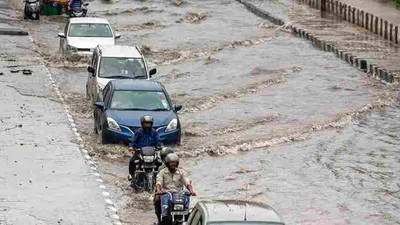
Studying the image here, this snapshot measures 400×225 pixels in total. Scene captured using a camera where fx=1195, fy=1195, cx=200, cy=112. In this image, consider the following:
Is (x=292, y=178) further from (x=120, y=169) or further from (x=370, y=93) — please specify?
(x=370, y=93)

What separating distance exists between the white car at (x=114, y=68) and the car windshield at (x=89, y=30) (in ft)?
26.1

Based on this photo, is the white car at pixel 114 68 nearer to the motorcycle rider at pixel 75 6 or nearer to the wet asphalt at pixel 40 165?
the wet asphalt at pixel 40 165

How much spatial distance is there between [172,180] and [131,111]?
8.32 metres

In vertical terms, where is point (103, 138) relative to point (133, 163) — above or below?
below

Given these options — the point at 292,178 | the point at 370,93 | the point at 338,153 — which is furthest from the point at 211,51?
the point at 292,178

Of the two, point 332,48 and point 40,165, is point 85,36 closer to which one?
point 332,48

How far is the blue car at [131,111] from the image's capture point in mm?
23719

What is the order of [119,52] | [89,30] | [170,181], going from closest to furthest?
[170,181] < [119,52] < [89,30]

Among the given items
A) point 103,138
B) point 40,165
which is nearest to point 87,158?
point 40,165

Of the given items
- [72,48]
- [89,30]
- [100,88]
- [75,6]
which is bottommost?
[75,6]

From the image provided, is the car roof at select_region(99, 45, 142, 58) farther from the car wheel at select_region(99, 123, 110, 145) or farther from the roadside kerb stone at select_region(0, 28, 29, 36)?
the roadside kerb stone at select_region(0, 28, 29, 36)

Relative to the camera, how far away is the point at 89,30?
1551 inches

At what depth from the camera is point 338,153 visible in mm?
24594

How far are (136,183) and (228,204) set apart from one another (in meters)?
5.99
